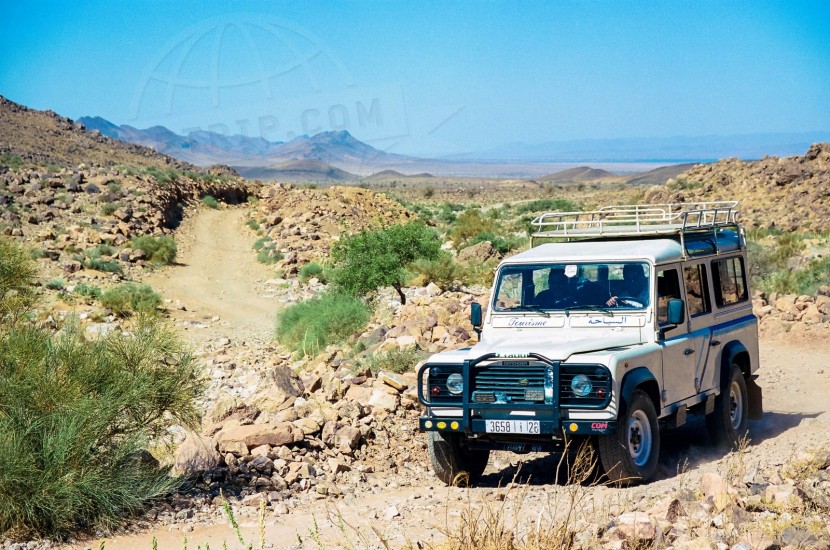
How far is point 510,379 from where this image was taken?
27.7 ft

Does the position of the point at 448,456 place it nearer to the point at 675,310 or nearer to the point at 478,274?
the point at 675,310

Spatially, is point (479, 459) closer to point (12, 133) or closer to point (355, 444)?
point (355, 444)

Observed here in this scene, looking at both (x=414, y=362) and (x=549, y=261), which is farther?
(x=414, y=362)

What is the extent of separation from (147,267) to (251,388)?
17.1 m

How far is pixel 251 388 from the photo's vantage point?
1681cm

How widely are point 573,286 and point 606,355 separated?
149 centimetres

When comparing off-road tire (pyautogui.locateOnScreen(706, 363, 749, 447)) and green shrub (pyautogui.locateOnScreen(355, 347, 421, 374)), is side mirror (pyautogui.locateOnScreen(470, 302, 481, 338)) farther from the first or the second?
green shrub (pyautogui.locateOnScreen(355, 347, 421, 374))

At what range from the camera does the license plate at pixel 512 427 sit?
27.0 ft

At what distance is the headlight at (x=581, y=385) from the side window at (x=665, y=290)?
140cm

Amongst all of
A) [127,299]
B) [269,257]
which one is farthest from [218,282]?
[127,299]

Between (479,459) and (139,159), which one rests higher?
(139,159)

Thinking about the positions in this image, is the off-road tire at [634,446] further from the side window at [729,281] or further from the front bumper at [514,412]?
the side window at [729,281]

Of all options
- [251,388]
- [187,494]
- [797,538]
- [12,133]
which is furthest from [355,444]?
[12,133]

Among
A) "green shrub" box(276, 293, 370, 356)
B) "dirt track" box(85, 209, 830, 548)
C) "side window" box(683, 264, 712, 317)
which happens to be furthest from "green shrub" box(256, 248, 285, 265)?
"side window" box(683, 264, 712, 317)
